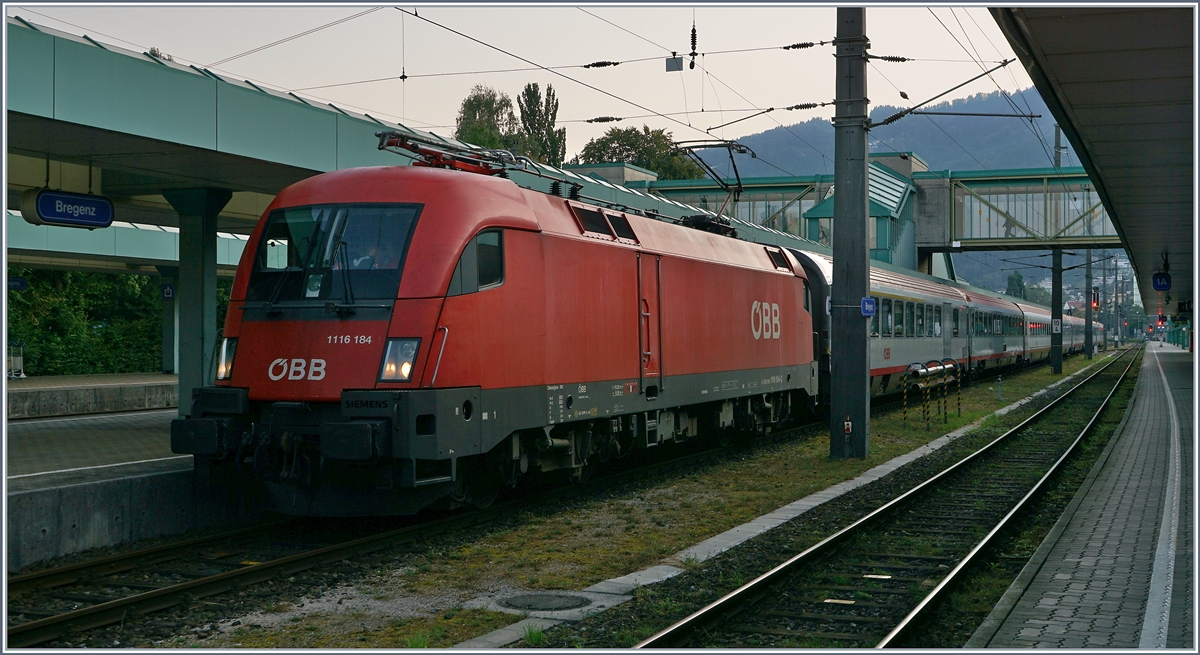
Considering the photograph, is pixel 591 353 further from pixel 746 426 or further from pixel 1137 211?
pixel 1137 211

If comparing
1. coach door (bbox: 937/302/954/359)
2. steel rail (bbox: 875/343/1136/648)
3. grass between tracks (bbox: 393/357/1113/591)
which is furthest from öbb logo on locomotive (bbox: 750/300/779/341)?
coach door (bbox: 937/302/954/359)

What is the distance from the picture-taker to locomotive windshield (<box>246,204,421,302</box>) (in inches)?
396

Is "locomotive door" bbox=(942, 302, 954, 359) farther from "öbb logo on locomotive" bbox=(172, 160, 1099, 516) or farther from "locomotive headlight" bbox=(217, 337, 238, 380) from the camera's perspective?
"locomotive headlight" bbox=(217, 337, 238, 380)

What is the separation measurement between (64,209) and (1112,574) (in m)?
12.3

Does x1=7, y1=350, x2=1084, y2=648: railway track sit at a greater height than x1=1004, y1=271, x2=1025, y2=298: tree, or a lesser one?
lesser

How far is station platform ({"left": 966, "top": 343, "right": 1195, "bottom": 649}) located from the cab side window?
209 inches

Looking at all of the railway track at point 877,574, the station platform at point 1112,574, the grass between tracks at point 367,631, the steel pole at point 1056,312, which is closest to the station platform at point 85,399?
the grass between tracks at point 367,631

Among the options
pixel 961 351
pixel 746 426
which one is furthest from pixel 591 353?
pixel 961 351

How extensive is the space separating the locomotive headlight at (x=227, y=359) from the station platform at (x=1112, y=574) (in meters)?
7.14

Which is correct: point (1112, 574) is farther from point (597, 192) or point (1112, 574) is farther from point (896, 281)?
point (896, 281)

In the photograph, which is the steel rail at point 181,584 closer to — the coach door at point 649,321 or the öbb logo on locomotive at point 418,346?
the öbb logo on locomotive at point 418,346

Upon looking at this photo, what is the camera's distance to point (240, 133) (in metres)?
12.8

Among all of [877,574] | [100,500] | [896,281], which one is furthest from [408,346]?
[896,281]

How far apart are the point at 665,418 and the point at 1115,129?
23.1ft
